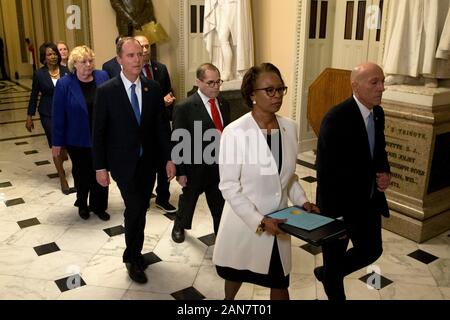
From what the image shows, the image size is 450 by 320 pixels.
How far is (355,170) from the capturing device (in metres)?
2.61

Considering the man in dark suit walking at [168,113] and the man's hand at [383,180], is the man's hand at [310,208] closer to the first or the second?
the man's hand at [383,180]

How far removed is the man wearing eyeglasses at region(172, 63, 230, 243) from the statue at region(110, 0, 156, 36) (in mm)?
4815

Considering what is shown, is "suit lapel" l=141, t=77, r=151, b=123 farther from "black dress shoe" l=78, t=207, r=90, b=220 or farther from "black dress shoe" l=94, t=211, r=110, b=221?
"black dress shoe" l=78, t=207, r=90, b=220

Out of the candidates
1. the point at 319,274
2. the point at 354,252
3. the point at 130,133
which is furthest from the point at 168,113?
the point at 354,252

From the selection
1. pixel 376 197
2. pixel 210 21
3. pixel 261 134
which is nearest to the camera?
pixel 261 134

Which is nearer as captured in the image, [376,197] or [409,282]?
[376,197]

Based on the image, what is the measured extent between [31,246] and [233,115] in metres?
3.12

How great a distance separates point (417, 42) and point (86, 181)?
3.34 meters

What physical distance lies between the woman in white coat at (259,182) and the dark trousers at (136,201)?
37.8 inches

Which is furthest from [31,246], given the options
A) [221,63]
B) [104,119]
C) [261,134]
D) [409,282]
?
[221,63]

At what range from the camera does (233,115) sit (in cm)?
616
